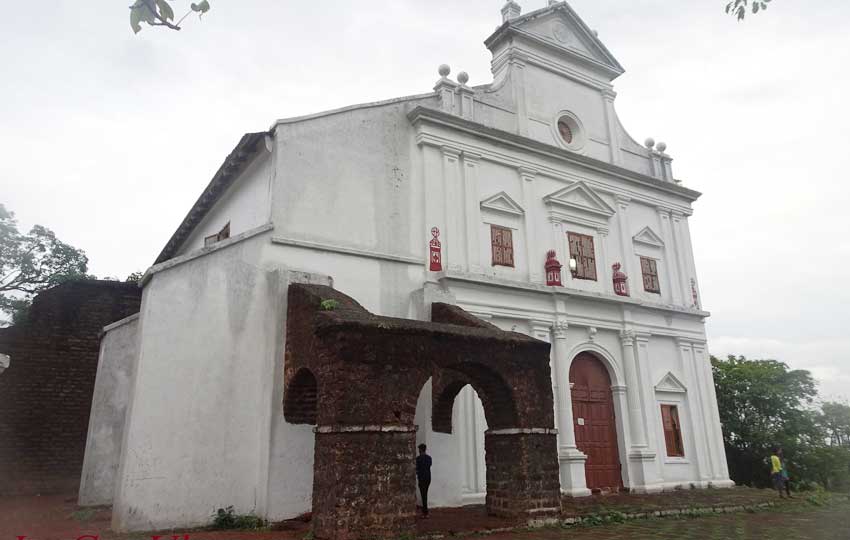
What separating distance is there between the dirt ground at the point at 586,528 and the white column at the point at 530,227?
4.94 meters

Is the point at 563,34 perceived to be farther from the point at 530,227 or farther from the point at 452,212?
the point at 452,212

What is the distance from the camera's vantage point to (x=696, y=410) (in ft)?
50.9

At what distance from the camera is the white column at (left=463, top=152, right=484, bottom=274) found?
1284 cm

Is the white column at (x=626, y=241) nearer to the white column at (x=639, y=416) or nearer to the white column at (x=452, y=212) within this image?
the white column at (x=639, y=416)

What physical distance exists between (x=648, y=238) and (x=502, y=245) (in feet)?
17.4

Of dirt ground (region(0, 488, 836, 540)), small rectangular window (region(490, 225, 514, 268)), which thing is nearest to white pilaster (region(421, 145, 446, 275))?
small rectangular window (region(490, 225, 514, 268))

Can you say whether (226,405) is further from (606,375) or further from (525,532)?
(606,375)

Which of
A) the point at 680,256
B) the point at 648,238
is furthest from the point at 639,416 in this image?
the point at 680,256

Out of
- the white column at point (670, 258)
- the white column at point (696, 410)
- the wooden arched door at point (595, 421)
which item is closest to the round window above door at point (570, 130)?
the white column at point (670, 258)

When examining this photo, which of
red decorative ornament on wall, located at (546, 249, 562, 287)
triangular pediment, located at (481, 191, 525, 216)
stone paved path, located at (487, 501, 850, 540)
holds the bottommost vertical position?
stone paved path, located at (487, 501, 850, 540)

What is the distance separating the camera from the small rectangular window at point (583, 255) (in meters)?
14.6

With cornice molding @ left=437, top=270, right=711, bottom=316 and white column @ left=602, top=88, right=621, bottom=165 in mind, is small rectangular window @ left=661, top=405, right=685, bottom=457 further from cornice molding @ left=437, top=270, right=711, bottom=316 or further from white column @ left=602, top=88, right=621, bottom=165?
white column @ left=602, top=88, right=621, bottom=165

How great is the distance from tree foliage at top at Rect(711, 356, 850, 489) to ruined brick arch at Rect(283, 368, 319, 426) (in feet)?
57.4

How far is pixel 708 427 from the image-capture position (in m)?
15.5
